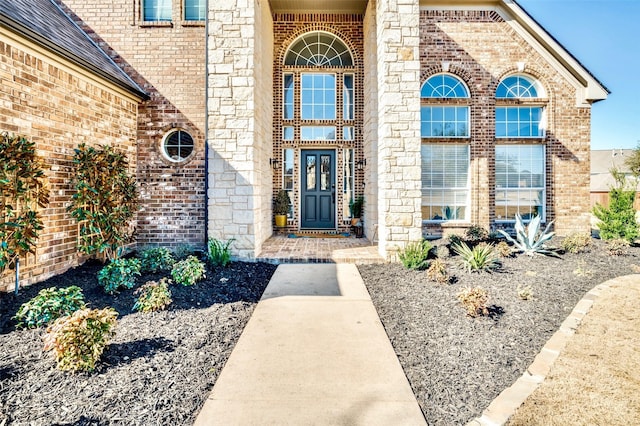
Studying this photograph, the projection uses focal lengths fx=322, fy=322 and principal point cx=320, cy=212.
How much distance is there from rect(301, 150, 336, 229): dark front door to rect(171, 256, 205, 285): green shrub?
4497 mm

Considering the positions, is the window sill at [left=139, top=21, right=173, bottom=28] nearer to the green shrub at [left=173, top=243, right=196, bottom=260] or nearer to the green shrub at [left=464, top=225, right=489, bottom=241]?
the green shrub at [left=173, top=243, right=196, bottom=260]

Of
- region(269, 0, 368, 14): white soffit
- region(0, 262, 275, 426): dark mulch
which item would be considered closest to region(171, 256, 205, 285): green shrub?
region(0, 262, 275, 426): dark mulch

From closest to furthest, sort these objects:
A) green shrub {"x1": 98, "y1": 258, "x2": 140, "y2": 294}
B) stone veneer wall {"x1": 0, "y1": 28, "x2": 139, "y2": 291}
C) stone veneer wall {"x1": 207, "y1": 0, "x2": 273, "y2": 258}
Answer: stone veneer wall {"x1": 0, "y1": 28, "x2": 139, "y2": 291}, green shrub {"x1": 98, "y1": 258, "x2": 140, "y2": 294}, stone veneer wall {"x1": 207, "y1": 0, "x2": 273, "y2": 258}

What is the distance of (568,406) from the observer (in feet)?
6.78

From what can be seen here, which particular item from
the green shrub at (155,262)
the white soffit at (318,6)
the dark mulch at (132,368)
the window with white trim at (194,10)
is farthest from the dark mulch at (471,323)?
the white soffit at (318,6)

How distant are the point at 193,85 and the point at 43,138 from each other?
308cm

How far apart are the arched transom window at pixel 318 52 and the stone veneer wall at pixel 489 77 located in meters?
2.07

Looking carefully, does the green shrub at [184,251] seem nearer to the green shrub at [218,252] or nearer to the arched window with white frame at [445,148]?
the green shrub at [218,252]

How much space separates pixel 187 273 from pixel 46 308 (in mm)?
1533

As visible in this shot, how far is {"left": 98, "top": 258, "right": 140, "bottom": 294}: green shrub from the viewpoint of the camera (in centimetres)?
407

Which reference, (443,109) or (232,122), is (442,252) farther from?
(232,122)

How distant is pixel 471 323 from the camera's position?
3207 millimetres

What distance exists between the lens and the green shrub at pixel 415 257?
5.06 meters

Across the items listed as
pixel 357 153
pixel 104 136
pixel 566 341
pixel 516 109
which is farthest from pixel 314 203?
pixel 566 341
